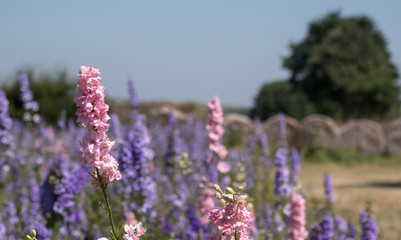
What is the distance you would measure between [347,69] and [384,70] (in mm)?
3290

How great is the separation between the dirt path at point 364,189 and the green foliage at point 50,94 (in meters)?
7.30

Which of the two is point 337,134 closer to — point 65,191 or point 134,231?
point 65,191

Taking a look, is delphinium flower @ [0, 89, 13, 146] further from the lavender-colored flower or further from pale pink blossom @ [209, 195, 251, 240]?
pale pink blossom @ [209, 195, 251, 240]

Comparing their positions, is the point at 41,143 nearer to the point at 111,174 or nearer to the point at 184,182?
the point at 184,182

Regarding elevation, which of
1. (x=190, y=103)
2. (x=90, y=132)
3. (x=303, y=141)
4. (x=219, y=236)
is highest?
(x=190, y=103)

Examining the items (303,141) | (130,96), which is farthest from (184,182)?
(303,141)

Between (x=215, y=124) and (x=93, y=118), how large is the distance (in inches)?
82.7

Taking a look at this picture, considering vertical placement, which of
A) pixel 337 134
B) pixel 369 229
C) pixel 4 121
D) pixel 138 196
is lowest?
pixel 369 229

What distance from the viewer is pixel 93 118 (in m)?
2.21

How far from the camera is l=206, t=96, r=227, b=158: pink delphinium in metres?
4.14

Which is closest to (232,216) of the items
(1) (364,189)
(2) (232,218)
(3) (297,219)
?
(2) (232,218)

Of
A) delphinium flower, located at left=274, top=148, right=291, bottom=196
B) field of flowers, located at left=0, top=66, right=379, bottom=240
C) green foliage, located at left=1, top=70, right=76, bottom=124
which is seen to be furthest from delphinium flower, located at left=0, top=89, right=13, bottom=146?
green foliage, located at left=1, top=70, right=76, bottom=124

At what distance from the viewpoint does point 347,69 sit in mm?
37156

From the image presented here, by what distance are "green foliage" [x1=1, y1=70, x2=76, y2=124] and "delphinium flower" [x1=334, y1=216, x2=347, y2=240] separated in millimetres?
11981
